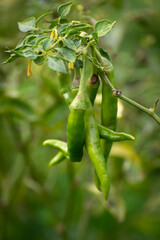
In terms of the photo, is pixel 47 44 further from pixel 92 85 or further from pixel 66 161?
pixel 66 161

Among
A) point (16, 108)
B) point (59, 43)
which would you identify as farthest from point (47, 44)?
point (16, 108)

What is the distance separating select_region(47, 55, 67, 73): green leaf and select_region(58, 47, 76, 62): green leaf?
10mm

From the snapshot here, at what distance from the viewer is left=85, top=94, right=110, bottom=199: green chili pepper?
67cm

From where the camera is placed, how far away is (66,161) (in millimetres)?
1340

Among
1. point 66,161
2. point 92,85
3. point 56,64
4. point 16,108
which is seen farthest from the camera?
point 66,161

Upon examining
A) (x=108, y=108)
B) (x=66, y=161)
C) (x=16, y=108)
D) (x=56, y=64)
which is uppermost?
(x=56, y=64)

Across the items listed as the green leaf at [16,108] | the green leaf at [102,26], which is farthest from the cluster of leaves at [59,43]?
the green leaf at [16,108]

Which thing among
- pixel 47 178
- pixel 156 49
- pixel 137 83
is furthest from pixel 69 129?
pixel 156 49

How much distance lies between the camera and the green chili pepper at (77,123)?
2.17 feet

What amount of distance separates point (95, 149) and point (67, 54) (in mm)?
174

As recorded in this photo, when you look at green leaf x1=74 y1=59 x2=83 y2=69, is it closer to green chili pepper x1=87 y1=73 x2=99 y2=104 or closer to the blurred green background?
green chili pepper x1=87 y1=73 x2=99 y2=104

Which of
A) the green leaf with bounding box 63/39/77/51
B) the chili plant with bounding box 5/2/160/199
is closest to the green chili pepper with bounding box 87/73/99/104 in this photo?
the chili plant with bounding box 5/2/160/199

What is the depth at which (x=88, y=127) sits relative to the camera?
0.70m

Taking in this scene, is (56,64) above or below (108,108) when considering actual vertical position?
above
